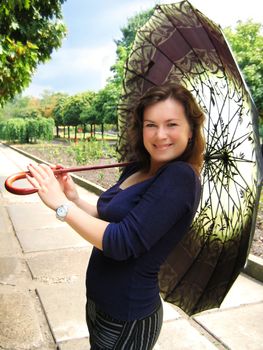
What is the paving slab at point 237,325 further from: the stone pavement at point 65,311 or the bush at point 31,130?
the bush at point 31,130

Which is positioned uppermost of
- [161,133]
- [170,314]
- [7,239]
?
[161,133]

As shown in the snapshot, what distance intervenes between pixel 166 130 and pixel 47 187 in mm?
458

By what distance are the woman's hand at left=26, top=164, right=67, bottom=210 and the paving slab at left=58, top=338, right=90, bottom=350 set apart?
6.13ft

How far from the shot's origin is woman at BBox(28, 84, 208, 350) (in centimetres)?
125

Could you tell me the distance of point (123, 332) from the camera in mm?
1420

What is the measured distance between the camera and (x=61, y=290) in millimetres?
3668

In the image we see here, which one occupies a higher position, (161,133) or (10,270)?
(161,133)

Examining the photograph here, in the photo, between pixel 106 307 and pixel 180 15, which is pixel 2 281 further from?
pixel 180 15

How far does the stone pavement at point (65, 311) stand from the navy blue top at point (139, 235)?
5.13 ft

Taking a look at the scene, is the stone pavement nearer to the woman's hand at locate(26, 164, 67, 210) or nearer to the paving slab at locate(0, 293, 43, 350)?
the paving slab at locate(0, 293, 43, 350)

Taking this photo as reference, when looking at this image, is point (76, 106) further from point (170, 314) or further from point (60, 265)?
point (170, 314)

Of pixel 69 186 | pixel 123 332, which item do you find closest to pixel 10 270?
pixel 69 186

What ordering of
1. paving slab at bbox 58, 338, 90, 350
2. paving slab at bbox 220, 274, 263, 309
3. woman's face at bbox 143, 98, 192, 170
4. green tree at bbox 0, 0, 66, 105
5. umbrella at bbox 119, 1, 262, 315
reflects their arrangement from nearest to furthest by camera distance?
woman's face at bbox 143, 98, 192, 170 < umbrella at bbox 119, 1, 262, 315 < paving slab at bbox 58, 338, 90, 350 < paving slab at bbox 220, 274, 263, 309 < green tree at bbox 0, 0, 66, 105

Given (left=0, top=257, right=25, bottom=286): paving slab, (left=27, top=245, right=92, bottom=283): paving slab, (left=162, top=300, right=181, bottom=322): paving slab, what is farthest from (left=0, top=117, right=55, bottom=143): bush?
(left=162, top=300, right=181, bottom=322): paving slab
